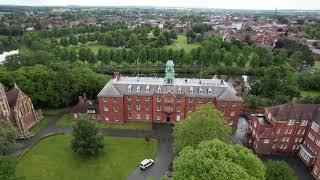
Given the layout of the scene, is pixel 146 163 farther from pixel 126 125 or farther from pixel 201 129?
pixel 126 125

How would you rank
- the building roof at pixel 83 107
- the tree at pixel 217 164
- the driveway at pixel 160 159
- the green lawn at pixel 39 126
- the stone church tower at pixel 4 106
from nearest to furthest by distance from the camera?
the tree at pixel 217 164, the driveway at pixel 160 159, the stone church tower at pixel 4 106, the green lawn at pixel 39 126, the building roof at pixel 83 107

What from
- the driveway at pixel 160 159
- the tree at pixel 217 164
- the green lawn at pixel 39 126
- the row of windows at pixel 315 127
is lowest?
the green lawn at pixel 39 126

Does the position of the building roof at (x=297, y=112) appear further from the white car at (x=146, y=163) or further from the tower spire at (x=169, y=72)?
the white car at (x=146, y=163)

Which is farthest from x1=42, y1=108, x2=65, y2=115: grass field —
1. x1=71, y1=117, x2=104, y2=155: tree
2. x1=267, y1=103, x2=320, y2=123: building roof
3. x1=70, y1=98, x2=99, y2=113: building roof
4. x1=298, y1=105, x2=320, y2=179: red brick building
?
x1=298, y1=105, x2=320, y2=179: red brick building

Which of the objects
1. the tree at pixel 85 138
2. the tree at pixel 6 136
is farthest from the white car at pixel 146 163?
the tree at pixel 6 136

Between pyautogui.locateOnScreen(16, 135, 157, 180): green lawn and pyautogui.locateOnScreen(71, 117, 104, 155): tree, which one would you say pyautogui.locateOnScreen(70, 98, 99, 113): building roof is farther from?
pyautogui.locateOnScreen(71, 117, 104, 155): tree

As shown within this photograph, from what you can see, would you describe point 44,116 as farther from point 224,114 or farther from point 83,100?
point 224,114

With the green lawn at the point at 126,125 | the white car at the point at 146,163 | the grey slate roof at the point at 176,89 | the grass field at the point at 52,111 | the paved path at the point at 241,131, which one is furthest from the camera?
the grass field at the point at 52,111
